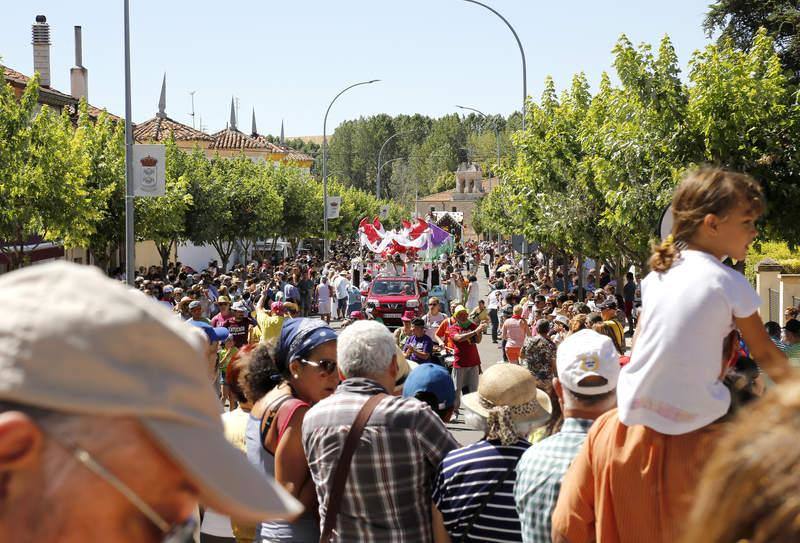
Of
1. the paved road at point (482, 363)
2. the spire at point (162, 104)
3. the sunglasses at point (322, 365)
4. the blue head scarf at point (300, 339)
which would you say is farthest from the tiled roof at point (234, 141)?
the sunglasses at point (322, 365)

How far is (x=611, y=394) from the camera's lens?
4.05 m

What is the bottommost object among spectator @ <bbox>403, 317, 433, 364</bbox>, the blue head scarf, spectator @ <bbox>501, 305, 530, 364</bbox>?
spectator @ <bbox>501, 305, 530, 364</bbox>

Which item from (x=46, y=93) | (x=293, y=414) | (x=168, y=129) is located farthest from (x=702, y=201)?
(x=168, y=129)

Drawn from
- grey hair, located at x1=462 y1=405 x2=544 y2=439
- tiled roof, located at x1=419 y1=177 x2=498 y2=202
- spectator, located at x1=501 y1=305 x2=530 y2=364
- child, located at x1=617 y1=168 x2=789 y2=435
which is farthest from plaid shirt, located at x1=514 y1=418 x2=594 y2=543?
tiled roof, located at x1=419 y1=177 x2=498 y2=202

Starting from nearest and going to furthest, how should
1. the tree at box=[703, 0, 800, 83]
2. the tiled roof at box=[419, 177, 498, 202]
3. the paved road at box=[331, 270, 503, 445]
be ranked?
the paved road at box=[331, 270, 503, 445] → the tree at box=[703, 0, 800, 83] → the tiled roof at box=[419, 177, 498, 202]

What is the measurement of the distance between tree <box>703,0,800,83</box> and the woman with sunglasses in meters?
28.0

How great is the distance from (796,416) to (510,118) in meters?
181

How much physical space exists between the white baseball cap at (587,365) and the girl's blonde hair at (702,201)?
2.19 feet

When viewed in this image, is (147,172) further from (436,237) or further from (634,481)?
(634,481)

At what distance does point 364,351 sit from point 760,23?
3148 centimetres

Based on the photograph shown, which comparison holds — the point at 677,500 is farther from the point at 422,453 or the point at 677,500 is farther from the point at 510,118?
the point at 510,118

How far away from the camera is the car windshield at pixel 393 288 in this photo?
31625 mm

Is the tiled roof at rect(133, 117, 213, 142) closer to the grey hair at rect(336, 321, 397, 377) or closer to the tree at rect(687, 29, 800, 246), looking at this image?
the tree at rect(687, 29, 800, 246)

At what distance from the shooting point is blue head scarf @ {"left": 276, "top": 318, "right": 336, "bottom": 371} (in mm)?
5109
